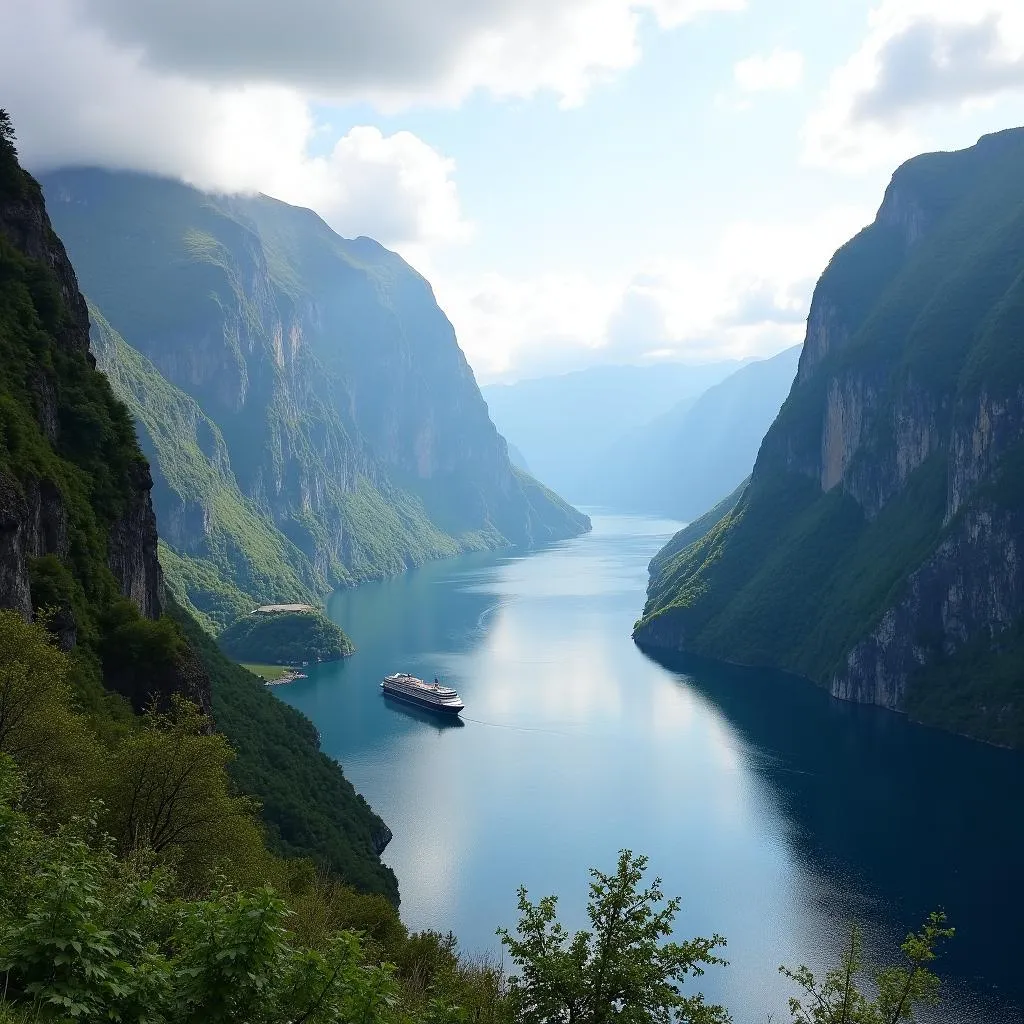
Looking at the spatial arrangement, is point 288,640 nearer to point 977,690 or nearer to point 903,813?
point 977,690

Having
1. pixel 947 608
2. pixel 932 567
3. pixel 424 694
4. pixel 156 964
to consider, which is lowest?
pixel 424 694

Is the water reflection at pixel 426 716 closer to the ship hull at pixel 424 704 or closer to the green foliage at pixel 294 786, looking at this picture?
the ship hull at pixel 424 704

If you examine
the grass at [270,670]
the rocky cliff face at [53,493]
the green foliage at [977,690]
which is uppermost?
the rocky cliff face at [53,493]

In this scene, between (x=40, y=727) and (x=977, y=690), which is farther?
(x=977, y=690)

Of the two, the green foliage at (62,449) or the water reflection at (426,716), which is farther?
the water reflection at (426,716)

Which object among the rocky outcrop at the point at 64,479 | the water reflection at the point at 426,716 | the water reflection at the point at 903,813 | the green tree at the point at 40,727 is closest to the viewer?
the green tree at the point at 40,727

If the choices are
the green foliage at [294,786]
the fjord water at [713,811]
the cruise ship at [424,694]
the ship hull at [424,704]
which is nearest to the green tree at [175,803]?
the green foliage at [294,786]

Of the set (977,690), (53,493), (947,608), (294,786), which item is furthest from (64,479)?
(947,608)
